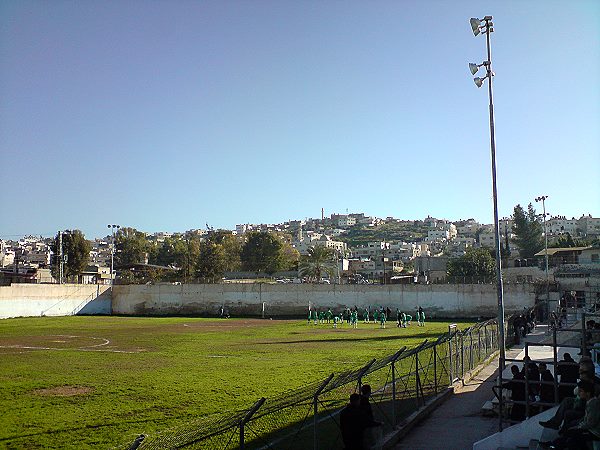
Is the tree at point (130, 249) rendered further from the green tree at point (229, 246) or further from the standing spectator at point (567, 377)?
the standing spectator at point (567, 377)

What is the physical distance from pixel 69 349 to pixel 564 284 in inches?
2089

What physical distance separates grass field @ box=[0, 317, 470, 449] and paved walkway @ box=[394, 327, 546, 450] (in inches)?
222

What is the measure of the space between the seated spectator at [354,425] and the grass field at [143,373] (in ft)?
21.4

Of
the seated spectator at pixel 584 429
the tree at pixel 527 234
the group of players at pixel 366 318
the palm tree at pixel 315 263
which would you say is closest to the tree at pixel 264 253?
the palm tree at pixel 315 263

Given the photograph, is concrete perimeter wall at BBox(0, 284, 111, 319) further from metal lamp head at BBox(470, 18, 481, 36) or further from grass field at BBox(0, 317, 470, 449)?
metal lamp head at BBox(470, 18, 481, 36)

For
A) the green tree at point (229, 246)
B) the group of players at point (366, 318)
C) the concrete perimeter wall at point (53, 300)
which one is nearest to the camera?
the group of players at point (366, 318)

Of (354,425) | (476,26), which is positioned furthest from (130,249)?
(354,425)

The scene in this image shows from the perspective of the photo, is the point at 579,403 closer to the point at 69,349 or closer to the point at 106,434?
the point at 106,434

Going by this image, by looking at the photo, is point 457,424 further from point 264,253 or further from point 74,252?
point 264,253

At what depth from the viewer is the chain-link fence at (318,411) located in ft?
30.9

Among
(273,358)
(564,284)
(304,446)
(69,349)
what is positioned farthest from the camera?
(564,284)

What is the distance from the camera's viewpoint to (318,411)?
1488cm

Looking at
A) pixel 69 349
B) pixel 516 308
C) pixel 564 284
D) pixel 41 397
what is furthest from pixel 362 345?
pixel 564 284

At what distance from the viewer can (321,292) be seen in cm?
7031
